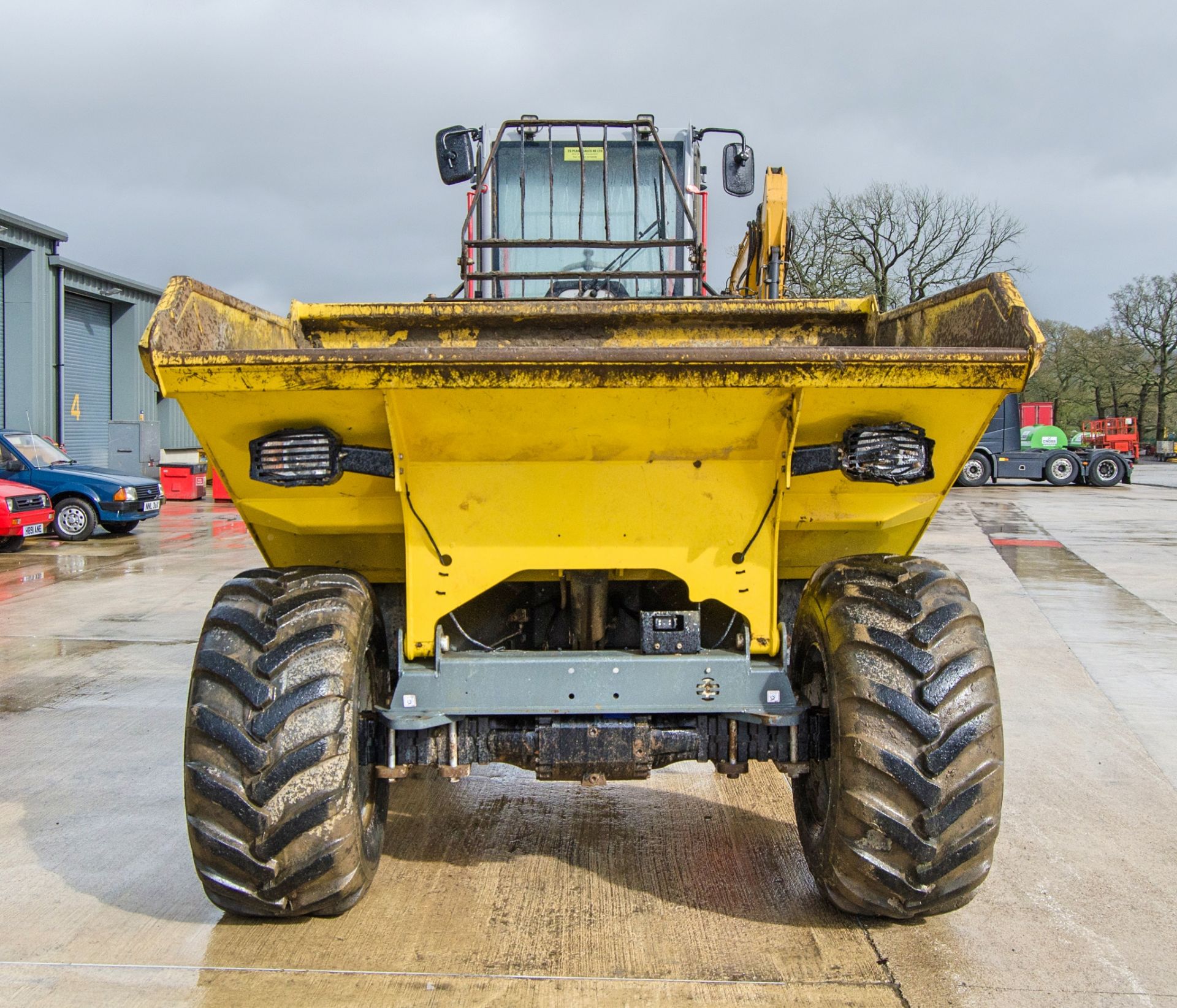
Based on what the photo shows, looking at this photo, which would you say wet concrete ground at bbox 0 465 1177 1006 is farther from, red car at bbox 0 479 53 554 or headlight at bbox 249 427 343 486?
red car at bbox 0 479 53 554

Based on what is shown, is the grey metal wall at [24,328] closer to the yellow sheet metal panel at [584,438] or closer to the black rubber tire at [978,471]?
the black rubber tire at [978,471]

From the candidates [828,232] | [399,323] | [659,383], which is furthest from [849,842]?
[828,232]

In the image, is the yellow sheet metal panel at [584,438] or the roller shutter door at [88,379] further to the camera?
the roller shutter door at [88,379]

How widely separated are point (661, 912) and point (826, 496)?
4.73ft

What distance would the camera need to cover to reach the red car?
13211mm

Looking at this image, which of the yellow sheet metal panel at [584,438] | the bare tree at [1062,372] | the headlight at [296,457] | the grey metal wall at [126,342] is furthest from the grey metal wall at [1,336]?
the bare tree at [1062,372]

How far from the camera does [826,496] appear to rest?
10.7ft

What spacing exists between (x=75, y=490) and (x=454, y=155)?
11.2 meters

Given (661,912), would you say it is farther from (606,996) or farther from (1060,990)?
(1060,990)

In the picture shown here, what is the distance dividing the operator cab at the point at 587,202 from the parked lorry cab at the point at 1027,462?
19628 millimetres

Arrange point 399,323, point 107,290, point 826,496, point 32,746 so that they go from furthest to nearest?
point 107,290 → point 32,746 → point 399,323 → point 826,496

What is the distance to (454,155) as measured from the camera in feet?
19.9

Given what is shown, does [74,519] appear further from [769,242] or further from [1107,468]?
[1107,468]

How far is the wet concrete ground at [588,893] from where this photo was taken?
289 cm
